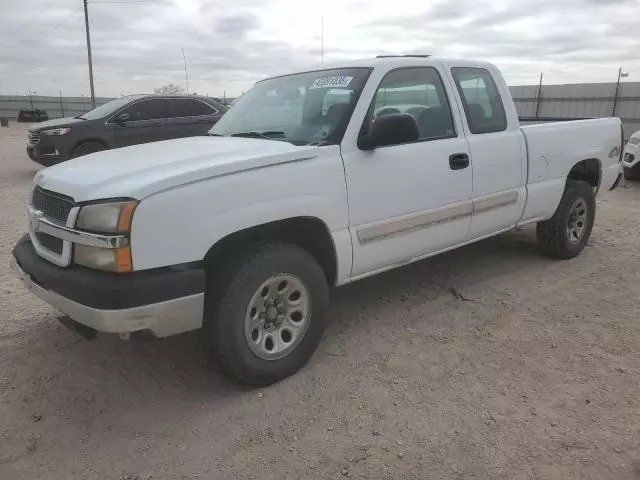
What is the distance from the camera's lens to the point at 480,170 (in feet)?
14.0

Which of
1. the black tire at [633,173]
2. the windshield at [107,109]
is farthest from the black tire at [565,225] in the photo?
the windshield at [107,109]

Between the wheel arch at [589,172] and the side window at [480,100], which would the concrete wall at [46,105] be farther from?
the side window at [480,100]

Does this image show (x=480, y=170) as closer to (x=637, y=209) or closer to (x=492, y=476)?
(x=492, y=476)

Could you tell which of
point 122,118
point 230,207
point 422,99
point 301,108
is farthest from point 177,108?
point 230,207

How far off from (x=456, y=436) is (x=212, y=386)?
1.44 metres

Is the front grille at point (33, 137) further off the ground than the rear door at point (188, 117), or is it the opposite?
the rear door at point (188, 117)

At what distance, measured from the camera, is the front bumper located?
2.62 metres

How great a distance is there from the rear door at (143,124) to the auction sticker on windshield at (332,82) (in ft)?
26.3

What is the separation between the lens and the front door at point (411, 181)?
350cm

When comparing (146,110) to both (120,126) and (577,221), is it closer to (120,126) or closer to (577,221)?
(120,126)

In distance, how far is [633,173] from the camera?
10.4m

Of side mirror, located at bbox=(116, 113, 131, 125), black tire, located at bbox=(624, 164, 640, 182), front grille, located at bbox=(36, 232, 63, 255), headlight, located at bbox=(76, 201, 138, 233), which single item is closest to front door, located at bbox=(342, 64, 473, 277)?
headlight, located at bbox=(76, 201, 138, 233)

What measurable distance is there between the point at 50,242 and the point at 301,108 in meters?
1.86

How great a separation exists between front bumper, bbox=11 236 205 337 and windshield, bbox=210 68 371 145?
4.15ft
